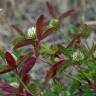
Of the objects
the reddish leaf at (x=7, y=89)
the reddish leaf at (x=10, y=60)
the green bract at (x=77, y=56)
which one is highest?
the reddish leaf at (x=10, y=60)

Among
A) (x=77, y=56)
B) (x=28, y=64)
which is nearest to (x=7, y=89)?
(x=28, y=64)

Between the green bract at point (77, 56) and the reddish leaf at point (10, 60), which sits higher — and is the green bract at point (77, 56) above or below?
below

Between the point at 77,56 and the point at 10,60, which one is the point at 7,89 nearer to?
the point at 10,60

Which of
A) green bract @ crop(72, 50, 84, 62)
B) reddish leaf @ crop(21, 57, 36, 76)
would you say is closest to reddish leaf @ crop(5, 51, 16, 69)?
reddish leaf @ crop(21, 57, 36, 76)

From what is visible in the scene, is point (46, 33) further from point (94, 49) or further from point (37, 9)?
point (37, 9)

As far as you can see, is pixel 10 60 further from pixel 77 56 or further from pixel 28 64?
pixel 77 56

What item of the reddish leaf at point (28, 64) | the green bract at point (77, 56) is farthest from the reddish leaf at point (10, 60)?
the green bract at point (77, 56)

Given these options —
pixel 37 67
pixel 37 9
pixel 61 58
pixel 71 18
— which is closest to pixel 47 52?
pixel 61 58

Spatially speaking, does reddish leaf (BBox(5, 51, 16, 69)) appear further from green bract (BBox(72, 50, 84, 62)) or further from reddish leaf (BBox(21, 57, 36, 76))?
green bract (BBox(72, 50, 84, 62))

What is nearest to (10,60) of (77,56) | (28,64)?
(28,64)

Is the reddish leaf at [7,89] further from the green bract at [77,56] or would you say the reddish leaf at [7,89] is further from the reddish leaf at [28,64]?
the green bract at [77,56]

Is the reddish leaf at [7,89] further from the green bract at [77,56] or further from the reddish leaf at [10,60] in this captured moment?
the green bract at [77,56]
